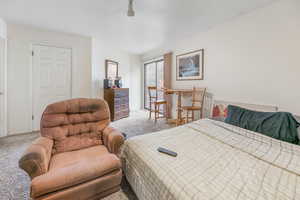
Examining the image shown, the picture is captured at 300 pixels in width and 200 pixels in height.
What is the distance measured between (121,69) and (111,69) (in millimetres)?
575

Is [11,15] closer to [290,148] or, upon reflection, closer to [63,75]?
[63,75]

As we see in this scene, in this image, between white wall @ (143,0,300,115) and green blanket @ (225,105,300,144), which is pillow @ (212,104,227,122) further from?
green blanket @ (225,105,300,144)

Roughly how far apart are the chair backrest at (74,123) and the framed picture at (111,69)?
3.03 metres

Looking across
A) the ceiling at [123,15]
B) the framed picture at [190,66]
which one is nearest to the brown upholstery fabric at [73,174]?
the ceiling at [123,15]

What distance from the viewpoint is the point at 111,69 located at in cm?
490

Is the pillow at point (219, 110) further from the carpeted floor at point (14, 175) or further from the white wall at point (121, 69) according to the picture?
the white wall at point (121, 69)

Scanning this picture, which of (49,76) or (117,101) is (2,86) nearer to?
(49,76)

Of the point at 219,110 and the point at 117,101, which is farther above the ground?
the point at 117,101

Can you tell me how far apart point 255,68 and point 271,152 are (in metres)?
1.75

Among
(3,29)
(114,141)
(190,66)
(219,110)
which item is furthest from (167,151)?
(3,29)

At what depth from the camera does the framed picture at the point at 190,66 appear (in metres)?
3.44

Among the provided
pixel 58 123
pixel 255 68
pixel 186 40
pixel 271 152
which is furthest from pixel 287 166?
pixel 186 40

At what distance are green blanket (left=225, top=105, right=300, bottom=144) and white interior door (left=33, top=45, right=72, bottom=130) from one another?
3.70m

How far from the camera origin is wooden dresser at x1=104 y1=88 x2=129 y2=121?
4.23 metres
